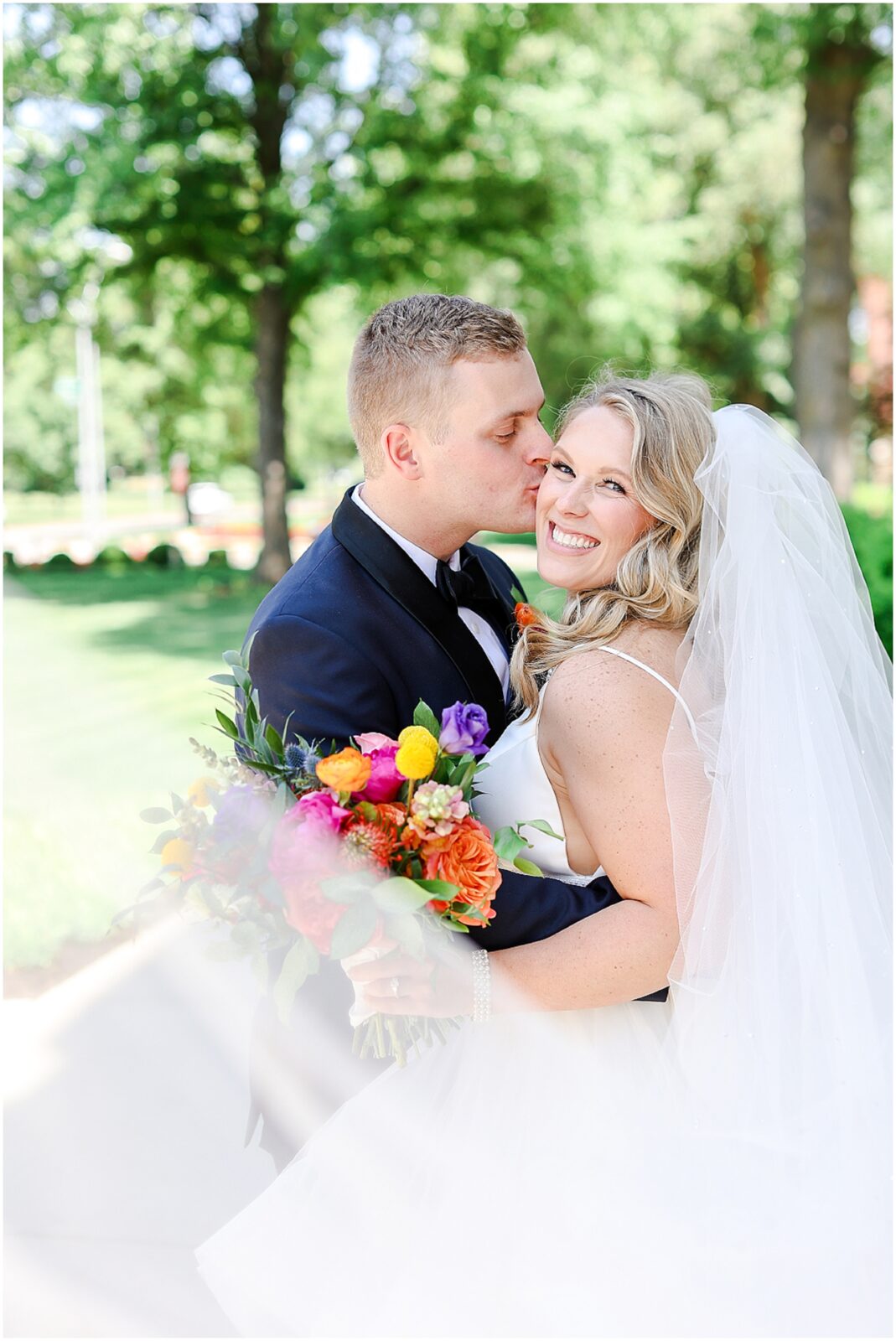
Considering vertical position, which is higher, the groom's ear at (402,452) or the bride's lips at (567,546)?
the groom's ear at (402,452)

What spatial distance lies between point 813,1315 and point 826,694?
1.32m

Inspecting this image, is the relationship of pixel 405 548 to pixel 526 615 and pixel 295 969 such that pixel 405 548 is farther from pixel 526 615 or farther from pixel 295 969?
pixel 295 969

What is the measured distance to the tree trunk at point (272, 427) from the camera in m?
Answer: 16.9

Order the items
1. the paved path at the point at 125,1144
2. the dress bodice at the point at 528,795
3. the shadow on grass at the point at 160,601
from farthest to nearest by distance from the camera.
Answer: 1. the shadow on grass at the point at 160,601
2. the paved path at the point at 125,1144
3. the dress bodice at the point at 528,795

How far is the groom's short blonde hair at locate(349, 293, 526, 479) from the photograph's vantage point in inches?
123

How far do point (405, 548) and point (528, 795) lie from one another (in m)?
0.90

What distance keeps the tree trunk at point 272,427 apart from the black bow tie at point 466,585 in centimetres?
1362

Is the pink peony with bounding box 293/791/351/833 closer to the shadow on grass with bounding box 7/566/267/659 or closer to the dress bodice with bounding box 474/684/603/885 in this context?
the dress bodice with bounding box 474/684/603/885

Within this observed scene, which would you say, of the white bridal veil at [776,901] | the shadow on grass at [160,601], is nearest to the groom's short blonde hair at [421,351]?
the white bridal veil at [776,901]

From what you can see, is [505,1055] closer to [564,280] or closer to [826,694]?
[826,694]

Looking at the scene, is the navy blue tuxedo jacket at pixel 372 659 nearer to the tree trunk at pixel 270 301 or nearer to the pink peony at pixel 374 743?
the pink peony at pixel 374 743

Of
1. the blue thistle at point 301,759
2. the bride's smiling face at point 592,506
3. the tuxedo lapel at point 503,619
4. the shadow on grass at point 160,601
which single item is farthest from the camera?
the shadow on grass at point 160,601

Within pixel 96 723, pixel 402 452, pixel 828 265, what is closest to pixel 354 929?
pixel 402 452

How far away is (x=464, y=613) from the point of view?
11.2 ft
